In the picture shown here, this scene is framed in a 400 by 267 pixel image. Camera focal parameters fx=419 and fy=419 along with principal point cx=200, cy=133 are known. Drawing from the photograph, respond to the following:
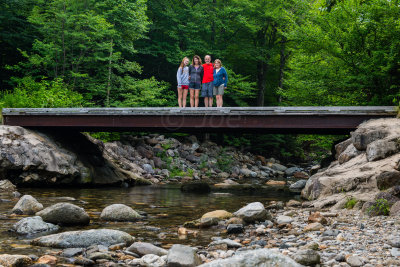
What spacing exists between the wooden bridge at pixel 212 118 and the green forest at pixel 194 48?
8.85 feet

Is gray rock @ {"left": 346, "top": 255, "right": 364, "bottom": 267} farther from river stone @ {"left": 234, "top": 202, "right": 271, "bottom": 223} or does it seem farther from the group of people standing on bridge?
the group of people standing on bridge

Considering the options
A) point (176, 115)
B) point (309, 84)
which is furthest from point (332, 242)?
point (309, 84)

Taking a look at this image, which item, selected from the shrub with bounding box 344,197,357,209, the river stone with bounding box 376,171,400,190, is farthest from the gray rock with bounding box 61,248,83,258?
the river stone with bounding box 376,171,400,190

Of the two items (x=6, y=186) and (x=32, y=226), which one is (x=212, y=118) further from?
(x=32, y=226)

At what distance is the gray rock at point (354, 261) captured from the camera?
5.68 metres

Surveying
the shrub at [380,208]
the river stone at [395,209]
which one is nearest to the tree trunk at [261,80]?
the shrub at [380,208]

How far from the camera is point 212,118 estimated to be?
18375 millimetres

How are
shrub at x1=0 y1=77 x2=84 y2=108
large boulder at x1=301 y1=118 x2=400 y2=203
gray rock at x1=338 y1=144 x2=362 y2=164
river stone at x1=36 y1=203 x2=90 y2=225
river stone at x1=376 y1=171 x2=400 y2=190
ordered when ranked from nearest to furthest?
river stone at x1=36 y1=203 x2=90 y2=225 < river stone at x1=376 y1=171 x2=400 y2=190 < large boulder at x1=301 y1=118 x2=400 y2=203 < gray rock at x1=338 y1=144 x2=362 y2=164 < shrub at x1=0 y1=77 x2=84 y2=108

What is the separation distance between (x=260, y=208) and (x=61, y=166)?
11.9 metres

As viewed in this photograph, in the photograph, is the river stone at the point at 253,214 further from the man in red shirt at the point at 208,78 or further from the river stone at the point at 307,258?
the man in red shirt at the point at 208,78

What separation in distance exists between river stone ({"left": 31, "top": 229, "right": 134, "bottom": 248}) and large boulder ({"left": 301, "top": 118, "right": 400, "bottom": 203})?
618 cm

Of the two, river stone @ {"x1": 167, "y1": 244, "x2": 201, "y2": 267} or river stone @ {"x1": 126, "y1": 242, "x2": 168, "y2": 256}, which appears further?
river stone @ {"x1": 126, "y1": 242, "x2": 168, "y2": 256}

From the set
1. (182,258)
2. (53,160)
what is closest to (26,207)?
(182,258)

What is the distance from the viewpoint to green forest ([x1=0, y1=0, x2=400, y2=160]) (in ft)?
A: 66.3
